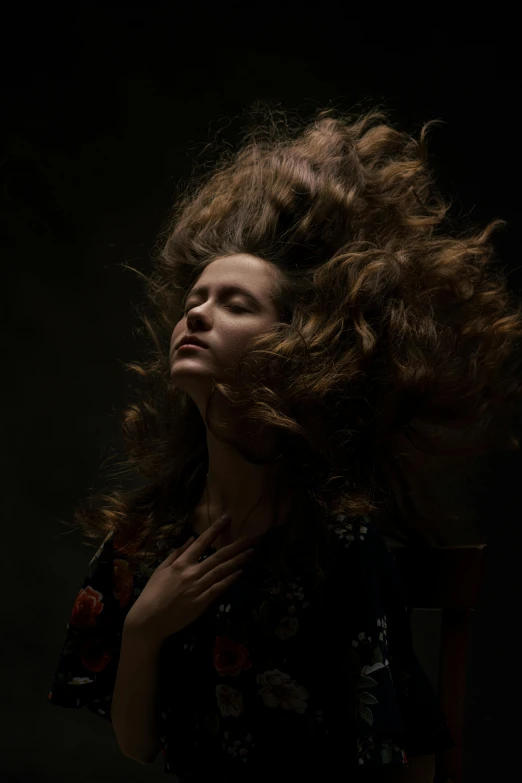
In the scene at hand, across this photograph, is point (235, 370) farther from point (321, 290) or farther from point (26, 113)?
point (26, 113)

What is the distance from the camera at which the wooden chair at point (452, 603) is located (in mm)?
1261

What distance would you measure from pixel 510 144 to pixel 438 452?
0.72 meters

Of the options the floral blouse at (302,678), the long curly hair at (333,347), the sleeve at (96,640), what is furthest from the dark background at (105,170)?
the floral blouse at (302,678)

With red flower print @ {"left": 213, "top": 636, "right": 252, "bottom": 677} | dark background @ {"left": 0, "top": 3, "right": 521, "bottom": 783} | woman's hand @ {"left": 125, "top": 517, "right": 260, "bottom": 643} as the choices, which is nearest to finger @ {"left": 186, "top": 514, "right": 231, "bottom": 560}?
woman's hand @ {"left": 125, "top": 517, "right": 260, "bottom": 643}

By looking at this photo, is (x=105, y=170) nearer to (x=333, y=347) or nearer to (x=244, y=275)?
(x=244, y=275)

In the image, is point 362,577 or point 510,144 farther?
point 510,144

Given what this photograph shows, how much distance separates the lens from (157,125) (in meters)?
1.94

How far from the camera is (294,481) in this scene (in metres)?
1.22

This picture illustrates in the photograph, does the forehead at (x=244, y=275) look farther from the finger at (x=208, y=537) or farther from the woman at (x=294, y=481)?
the finger at (x=208, y=537)

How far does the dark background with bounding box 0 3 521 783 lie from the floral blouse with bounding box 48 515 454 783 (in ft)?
2.17

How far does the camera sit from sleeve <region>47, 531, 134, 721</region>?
1.29 metres

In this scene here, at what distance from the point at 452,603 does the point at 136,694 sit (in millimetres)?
406

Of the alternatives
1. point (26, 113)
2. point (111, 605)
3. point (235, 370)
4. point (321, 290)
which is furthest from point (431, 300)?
point (26, 113)

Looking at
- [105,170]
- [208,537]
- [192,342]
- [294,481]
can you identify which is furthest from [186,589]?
[105,170]
